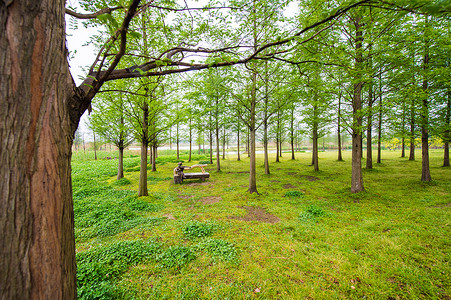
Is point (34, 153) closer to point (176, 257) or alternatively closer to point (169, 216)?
point (176, 257)

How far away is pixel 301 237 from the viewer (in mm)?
4188

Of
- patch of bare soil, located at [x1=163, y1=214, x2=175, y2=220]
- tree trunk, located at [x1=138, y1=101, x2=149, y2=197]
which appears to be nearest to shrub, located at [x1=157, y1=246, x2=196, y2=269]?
patch of bare soil, located at [x1=163, y1=214, x2=175, y2=220]

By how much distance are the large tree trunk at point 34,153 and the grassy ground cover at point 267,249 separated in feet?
6.27

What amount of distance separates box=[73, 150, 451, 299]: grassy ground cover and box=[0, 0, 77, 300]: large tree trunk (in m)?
1.91

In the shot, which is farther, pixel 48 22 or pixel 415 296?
pixel 415 296

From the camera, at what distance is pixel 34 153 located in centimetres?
116

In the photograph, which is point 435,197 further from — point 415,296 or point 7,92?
point 7,92

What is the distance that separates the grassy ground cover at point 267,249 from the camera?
106 inches

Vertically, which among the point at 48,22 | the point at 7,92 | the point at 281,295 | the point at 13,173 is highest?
the point at 48,22

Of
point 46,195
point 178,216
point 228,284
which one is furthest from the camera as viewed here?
point 178,216

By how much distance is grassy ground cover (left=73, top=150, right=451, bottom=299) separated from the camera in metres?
2.68

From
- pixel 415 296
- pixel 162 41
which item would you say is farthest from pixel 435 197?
pixel 162 41

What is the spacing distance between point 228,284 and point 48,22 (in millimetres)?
3934

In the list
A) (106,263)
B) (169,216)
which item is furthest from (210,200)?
(106,263)
